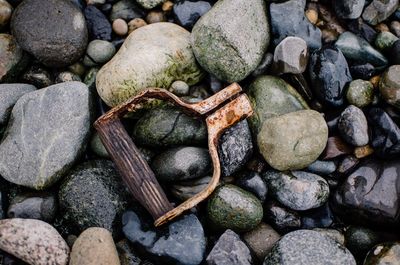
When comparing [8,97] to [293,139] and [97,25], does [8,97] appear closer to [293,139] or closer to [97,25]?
[97,25]

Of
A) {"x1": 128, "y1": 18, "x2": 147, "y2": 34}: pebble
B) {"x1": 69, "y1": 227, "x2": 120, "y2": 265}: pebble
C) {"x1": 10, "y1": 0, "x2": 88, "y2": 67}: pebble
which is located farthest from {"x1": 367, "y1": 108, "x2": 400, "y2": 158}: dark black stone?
{"x1": 10, "y1": 0, "x2": 88, "y2": 67}: pebble

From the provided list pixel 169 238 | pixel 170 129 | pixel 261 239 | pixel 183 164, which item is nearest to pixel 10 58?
pixel 170 129

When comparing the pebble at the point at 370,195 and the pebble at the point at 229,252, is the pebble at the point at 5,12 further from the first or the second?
the pebble at the point at 370,195

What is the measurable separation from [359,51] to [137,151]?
2129 millimetres

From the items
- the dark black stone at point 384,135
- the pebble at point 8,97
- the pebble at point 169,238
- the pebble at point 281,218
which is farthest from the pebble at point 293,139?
the pebble at point 8,97

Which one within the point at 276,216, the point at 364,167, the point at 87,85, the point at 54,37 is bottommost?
the point at 276,216

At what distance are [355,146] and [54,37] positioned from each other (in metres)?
2.66

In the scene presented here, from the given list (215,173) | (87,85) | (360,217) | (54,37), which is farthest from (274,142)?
(54,37)

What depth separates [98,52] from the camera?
4723 mm

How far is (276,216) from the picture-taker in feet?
14.5

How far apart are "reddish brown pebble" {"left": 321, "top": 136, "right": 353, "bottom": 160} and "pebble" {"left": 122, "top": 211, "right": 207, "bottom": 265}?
48.4 inches

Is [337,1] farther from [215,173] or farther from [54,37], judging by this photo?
[54,37]

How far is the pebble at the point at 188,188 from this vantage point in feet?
14.3

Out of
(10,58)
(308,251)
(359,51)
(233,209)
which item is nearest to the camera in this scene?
(308,251)
